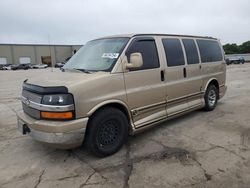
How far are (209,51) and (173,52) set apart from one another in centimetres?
185

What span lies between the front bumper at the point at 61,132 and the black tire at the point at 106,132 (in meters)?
0.18

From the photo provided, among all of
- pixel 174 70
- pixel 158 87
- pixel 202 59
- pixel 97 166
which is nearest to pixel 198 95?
pixel 202 59

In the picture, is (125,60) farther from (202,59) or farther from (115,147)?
(202,59)

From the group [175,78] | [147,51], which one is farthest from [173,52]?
[147,51]

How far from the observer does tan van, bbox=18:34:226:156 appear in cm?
362

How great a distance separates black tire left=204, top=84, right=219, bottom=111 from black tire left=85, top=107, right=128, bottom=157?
10.5 ft

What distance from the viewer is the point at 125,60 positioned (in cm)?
431

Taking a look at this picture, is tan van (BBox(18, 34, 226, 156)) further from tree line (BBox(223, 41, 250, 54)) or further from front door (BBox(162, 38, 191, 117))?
tree line (BBox(223, 41, 250, 54))

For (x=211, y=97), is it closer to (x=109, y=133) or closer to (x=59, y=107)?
(x=109, y=133)

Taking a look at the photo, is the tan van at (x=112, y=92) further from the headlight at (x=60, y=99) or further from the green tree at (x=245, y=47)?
the green tree at (x=245, y=47)

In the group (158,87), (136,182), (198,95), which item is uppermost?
(158,87)

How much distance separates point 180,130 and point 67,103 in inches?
108

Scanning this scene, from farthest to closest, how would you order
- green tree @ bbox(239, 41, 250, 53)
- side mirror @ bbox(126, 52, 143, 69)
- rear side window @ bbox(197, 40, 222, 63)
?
green tree @ bbox(239, 41, 250, 53), rear side window @ bbox(197, 40, 222, 63), side mirror @ bbox(126, 52, 143, 69)

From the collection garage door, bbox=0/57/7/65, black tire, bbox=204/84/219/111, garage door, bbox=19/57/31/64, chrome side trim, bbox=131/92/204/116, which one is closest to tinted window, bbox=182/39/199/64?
chrome side trim, bbox=131/92/204/116
